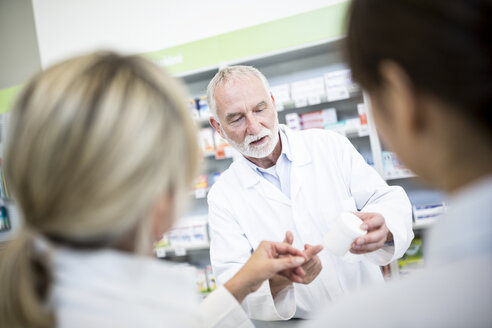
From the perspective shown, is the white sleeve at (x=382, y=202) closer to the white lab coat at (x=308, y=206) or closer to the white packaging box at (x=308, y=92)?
the white lab coat at (x=308, y=206)

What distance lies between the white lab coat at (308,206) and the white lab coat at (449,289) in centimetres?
109

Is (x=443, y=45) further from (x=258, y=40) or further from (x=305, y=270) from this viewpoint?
(x=258, y=40)

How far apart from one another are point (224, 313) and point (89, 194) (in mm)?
680

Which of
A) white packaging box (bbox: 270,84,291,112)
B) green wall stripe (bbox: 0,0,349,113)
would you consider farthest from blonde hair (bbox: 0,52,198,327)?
white packaging box (bbox: 270,84,291,112)

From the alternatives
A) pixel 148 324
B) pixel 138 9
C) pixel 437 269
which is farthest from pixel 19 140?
pixel 138 9

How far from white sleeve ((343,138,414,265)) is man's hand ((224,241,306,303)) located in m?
0.44

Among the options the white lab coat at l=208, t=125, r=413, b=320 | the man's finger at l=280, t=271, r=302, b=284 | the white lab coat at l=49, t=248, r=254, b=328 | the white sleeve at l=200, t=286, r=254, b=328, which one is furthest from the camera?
the white lab coat at l=208, t=125, r=413, b=320

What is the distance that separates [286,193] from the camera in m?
2.08

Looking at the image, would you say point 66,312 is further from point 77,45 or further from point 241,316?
point 77,45

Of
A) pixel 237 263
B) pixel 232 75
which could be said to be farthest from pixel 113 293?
pixel 232 75

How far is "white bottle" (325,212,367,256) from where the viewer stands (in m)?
1.33

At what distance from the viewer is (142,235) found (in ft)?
2.30

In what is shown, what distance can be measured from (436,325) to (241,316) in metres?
0.71

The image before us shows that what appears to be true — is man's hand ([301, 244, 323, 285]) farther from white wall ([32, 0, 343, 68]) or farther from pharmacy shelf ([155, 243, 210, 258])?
white wall ([32, 0, 343, 68])
